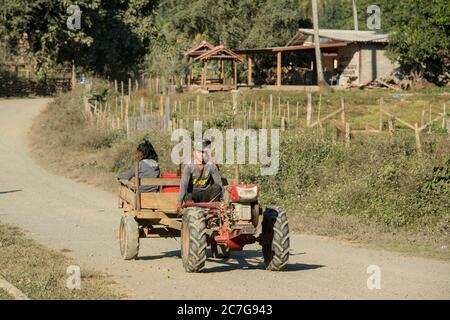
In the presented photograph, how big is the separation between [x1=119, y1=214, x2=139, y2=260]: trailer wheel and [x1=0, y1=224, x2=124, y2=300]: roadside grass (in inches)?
31.5

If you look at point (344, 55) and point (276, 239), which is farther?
point (344, 55)

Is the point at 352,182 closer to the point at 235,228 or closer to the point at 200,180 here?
the point at 200,180

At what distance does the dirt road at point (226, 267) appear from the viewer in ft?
35.6

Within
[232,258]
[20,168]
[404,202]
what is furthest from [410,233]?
[20,168]

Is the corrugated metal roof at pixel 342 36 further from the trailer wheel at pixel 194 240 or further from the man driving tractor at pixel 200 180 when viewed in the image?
the trailer wheel at pixel 194 240

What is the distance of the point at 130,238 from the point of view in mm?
13414

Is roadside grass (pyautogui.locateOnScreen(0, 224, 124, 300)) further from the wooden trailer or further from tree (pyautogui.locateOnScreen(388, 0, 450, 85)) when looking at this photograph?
tree (pyautogui.locateOnScreen(388, 0, 450, 85))

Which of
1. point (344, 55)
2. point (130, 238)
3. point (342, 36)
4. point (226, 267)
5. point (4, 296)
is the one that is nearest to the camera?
point (4, 296)

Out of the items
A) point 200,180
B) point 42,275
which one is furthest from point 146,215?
point 42,275

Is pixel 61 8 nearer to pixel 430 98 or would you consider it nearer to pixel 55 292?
pixel 430 98

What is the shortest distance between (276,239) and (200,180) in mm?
1596

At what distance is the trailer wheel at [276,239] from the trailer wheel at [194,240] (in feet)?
2.98

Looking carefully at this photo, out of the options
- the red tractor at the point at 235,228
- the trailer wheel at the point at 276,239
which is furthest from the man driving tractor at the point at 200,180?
the trailer wheel at the point at 276,239

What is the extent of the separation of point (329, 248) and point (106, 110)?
2381 centimetres
